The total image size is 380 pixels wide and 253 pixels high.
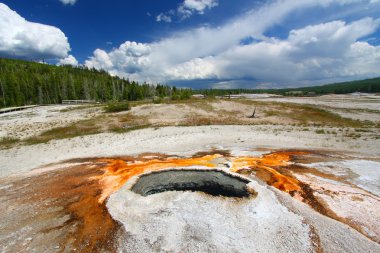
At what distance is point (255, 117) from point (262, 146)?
1994cm

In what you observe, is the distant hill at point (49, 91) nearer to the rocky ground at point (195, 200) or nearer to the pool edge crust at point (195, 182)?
the rocky ground at point (195, 200)

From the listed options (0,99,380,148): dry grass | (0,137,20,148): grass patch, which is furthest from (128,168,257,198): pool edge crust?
(0,137,20,148): grass patch

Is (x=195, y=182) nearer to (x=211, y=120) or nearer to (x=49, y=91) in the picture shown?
(x=211, y=120)

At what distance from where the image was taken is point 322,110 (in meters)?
45.2

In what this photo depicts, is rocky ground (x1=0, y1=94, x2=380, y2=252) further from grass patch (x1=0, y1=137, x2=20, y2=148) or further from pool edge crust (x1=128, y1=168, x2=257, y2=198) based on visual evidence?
grass patch (x1=0, y1=137, x2=20, y2=148)

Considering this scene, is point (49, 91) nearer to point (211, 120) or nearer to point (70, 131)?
point (70, 131)

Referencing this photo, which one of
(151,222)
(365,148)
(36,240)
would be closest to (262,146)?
(365,148)

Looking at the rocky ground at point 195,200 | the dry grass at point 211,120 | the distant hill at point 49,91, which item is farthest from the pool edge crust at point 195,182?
the distant hill at point 49,91

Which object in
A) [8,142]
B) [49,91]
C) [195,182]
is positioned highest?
[49,91]

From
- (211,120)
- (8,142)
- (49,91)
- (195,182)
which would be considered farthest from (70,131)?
(49,91)

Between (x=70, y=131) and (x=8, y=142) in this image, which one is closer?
(x=8, y=142)

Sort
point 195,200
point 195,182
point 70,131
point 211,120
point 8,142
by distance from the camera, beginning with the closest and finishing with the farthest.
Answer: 1. point 195,200
2. point 195,182
3. point 8,142
4. point 70,131
5. point 211,120

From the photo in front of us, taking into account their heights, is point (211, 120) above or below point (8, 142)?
above

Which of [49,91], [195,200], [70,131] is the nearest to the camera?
[195,200]
